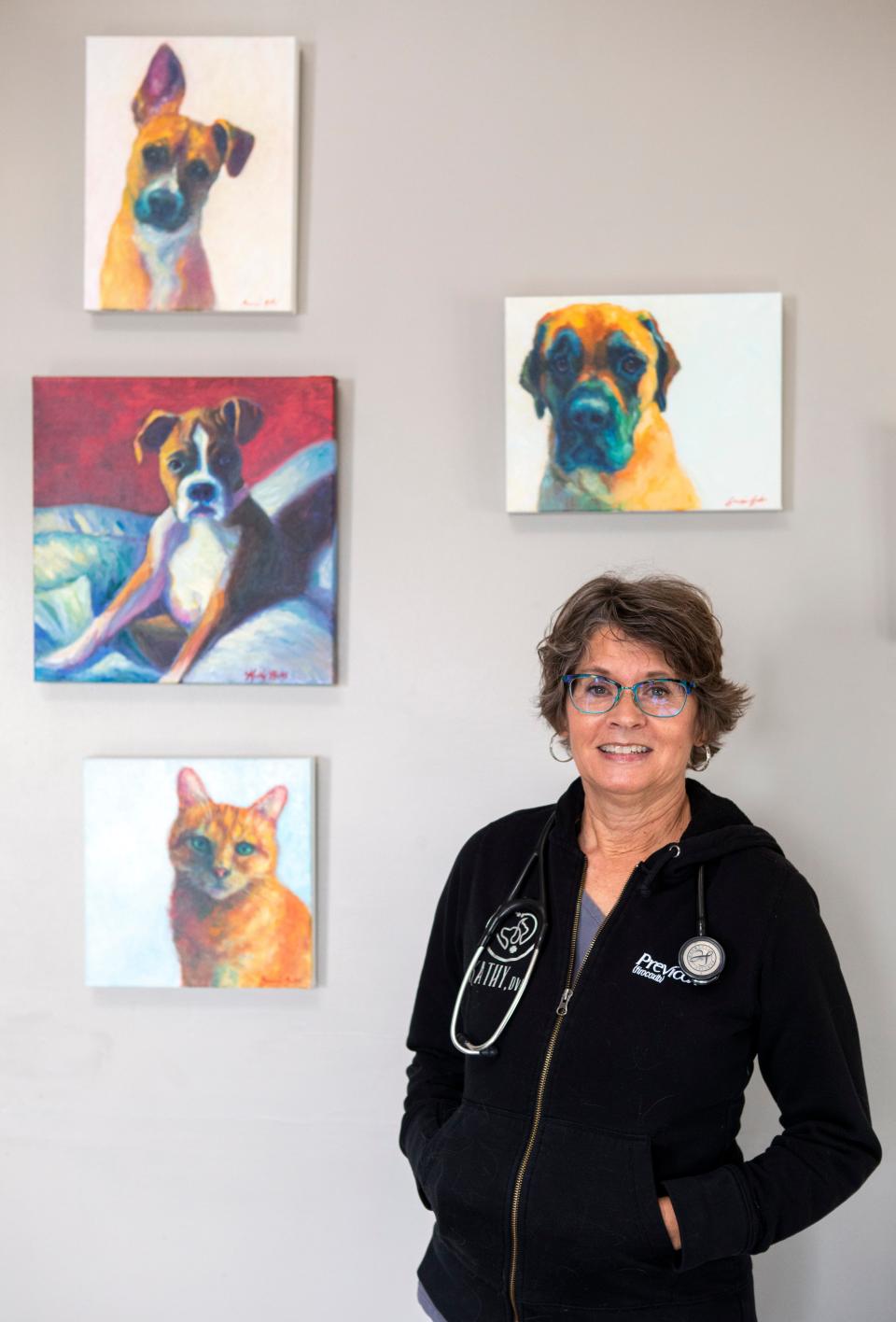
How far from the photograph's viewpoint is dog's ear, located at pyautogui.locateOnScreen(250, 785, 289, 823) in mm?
1844

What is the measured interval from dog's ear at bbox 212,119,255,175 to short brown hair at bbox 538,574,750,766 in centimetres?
93

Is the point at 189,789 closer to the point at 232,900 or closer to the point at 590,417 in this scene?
the point at 232,900

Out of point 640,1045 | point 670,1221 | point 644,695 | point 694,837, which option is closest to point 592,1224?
point 670,1221

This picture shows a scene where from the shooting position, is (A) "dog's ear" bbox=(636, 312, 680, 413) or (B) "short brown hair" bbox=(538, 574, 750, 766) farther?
(A) "dog's ear" bbox=(636, 312, 680, 413)

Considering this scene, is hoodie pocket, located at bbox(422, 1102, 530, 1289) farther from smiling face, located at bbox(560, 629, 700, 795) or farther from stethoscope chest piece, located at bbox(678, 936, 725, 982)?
smiling face, located at bbox(560, 629, 700, 795)

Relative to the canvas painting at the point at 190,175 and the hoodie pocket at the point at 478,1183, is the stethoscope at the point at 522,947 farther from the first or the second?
the canvas painting at the point at 190,175

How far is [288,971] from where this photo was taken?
1.84 m

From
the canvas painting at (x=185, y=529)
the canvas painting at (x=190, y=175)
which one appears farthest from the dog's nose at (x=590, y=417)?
the canvas painting at (x=190, y=175)

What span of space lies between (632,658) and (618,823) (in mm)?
210

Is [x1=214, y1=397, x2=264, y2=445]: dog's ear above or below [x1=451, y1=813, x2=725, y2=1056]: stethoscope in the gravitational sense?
above

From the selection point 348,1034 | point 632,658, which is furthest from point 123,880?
point 632,658

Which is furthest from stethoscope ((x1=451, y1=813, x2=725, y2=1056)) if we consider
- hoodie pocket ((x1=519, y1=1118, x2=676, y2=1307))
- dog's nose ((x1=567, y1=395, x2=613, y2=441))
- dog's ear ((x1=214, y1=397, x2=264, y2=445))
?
dog's ear ((x1=214, y1=397, x2=264, y2=445))

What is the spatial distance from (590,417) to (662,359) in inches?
5.6

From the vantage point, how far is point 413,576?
1.86m
